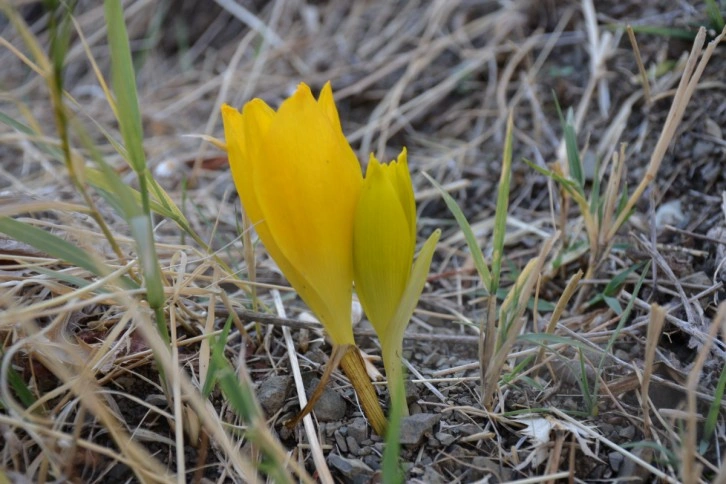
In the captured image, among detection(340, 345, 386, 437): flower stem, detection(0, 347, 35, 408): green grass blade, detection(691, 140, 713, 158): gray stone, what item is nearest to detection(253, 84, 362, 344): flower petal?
detection(340, 345, 386, 437): flower stem

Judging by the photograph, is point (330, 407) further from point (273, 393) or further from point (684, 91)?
point (684, 91)

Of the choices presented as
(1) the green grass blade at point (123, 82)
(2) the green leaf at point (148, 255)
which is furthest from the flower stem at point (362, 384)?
(1) the green grass blade at point (123, 82)

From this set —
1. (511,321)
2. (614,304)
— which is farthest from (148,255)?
(614,304)

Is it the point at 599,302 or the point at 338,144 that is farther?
the point at 599,302

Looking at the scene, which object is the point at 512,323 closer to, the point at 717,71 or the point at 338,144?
the point at 338,144

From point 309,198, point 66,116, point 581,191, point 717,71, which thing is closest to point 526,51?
point 717,71

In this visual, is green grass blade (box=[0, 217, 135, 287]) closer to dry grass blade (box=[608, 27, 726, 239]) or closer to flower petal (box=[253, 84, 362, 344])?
flower petal (box=[253, 84, 362, 344])

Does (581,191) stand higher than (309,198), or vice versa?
(309,198)
